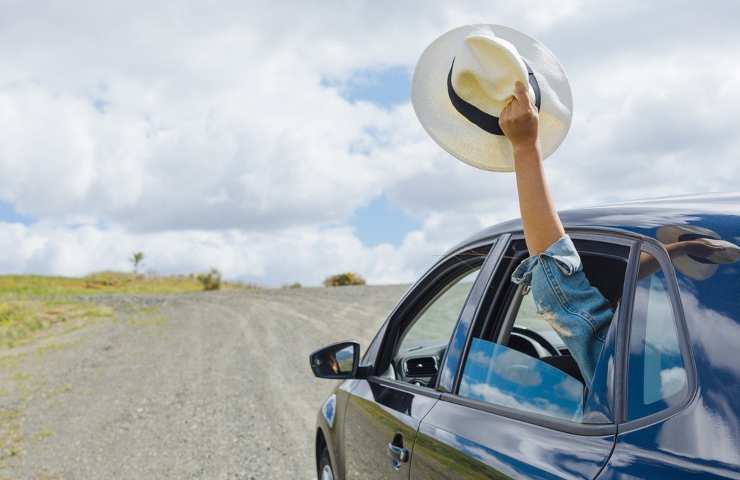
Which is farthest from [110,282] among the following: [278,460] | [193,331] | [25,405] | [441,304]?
[441,304]

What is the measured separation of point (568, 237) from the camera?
207 cm

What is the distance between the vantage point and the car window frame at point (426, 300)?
270 cm

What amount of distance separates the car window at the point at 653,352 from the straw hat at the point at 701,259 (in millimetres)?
54

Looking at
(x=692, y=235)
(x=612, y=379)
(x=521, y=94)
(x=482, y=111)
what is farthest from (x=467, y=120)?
(x=612, y=379)

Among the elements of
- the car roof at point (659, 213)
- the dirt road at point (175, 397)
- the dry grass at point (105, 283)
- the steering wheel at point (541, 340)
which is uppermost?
the dry grass at point (105, 283)

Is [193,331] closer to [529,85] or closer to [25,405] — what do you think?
[25,405]

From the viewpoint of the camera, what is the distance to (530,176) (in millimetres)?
2094

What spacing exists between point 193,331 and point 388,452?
1644 centimetres

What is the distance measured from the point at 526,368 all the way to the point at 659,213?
2.05 ft

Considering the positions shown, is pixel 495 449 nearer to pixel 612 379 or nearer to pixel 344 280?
pixel 612 379

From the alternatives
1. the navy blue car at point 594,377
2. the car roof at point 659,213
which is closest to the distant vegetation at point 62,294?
the navy blue car at point 594,377

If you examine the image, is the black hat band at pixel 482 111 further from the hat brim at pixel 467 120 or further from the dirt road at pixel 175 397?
the dirt road at pixel 175 397

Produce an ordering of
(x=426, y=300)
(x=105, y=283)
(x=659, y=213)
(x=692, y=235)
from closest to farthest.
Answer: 1. (x=692, y=235)
2. (x=659, y=213)
3. (x=426, y=300)
4. (x=105, y=283)

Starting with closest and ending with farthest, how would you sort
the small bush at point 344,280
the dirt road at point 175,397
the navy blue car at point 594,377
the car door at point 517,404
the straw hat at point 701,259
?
the navy blue car at point 594,377
the straw hat at point 701,259
the car door at point 517,404
the dirt road at point 175,397
the small bush at point 344,280
